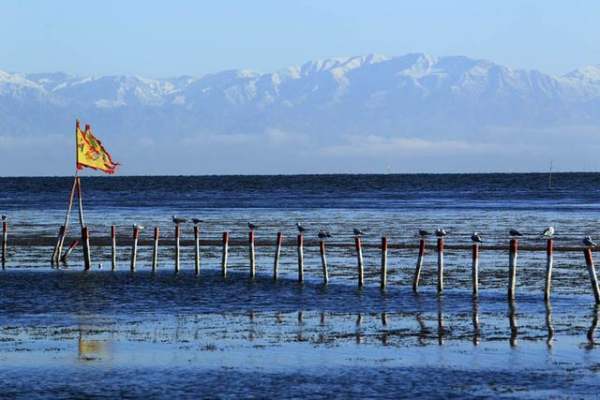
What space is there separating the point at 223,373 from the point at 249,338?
13.7ft

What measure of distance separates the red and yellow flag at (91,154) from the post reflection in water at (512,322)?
1885cm

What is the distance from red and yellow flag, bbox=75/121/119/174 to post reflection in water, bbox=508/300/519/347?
18853mm

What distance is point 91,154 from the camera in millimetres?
47031

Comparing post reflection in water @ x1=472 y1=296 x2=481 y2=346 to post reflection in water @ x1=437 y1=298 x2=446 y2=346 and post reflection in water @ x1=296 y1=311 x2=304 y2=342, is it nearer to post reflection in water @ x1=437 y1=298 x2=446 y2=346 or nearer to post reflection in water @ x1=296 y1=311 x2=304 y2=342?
post reflection in water @ x1=437 y1=298 x2=446 y2=346

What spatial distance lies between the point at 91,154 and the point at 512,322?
72.2 feet

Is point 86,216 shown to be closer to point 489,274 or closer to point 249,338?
point 489,274

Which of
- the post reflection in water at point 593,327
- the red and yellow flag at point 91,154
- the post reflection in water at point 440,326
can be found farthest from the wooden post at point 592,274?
the red and yellow flag at point 91,154

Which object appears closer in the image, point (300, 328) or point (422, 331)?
point (422, 331)

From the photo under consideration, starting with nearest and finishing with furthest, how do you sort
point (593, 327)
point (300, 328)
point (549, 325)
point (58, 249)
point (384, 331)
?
point (384, 331), point (593, 327), point (300, 328), point (549, 325), point (58, 249)

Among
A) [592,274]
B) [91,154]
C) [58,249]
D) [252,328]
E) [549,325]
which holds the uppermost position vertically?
[91,154]

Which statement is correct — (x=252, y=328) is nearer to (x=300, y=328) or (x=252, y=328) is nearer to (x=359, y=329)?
(x=300, y=328)

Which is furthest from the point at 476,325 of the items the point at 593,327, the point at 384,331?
the point at 593,327

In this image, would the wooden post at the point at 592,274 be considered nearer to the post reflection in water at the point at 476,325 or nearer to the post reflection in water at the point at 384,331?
the post reflection in water at the point at 476,325

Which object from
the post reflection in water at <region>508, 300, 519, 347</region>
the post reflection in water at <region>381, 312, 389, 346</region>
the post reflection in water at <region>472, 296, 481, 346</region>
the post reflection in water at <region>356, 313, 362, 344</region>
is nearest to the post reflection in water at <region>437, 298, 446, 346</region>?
the post reflection in water at <region>472, 296, 481, 346</region>
